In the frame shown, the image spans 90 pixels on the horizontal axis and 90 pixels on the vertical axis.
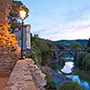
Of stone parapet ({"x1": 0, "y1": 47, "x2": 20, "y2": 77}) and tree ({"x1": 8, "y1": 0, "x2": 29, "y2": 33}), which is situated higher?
tree ({"x1": 8, "y1": 0, "x2": 29, "y2": 33})

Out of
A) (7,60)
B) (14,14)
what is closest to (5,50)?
(7,60)

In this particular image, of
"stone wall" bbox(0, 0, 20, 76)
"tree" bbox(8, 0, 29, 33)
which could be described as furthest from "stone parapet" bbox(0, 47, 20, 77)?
"tree" bbox(8, 0, 29, 33)

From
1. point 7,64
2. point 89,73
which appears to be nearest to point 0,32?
point 7,64

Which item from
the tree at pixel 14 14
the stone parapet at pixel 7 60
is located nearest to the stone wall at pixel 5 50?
the stone parapet at pixel 7 60

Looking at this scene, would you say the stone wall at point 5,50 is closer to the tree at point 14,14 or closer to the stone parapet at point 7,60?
the stone parapet at point 7,60

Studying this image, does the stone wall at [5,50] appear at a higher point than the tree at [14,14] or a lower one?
lower

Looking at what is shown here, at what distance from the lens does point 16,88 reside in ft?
5.94

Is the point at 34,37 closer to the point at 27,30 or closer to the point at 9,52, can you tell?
the point at 27,30

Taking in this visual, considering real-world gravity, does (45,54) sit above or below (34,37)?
below

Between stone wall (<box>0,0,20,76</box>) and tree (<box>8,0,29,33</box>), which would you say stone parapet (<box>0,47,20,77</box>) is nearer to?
stone wall (<box>0,0,20,76</box>)

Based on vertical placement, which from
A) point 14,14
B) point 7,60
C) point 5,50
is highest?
point 14,14

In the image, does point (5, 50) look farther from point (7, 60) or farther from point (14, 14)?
point (14, 14)

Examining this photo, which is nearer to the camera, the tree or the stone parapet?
the stone parapet

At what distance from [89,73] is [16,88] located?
23.8 m
